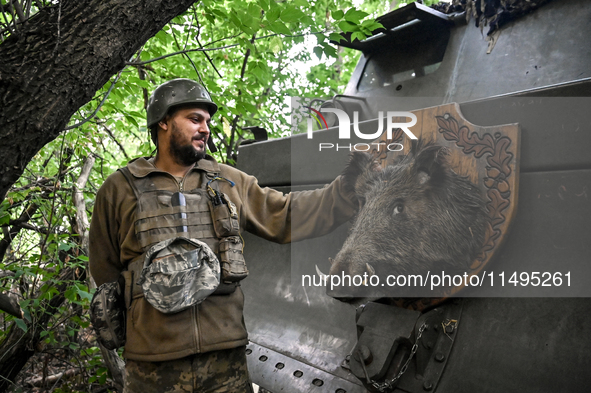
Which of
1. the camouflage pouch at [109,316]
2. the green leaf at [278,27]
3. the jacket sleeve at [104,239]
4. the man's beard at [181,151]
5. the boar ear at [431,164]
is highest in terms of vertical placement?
the green leaf at [278,27]

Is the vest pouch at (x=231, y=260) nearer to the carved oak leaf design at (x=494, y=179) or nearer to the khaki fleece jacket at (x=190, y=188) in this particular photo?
the khaki fleece jacket at (x=190, y=188)

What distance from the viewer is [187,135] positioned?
2492 mm

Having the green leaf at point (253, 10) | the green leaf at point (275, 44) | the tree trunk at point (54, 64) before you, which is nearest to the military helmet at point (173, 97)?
the tree trunk at point (54, 64)

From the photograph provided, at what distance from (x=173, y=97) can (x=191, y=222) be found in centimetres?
65

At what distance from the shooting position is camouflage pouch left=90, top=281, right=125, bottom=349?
2.31 meters

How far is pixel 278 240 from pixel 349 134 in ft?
2.32

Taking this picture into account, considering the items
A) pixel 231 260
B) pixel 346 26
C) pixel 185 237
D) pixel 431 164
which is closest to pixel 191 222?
pixel 185 237

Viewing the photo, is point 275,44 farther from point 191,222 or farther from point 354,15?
point 191,222

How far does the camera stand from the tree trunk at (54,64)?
1.95 metres

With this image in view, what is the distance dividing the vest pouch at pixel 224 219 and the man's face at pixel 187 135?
0.91 feet

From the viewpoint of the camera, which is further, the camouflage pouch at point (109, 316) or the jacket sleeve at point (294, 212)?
the jacket sleeve at point (294, 212)

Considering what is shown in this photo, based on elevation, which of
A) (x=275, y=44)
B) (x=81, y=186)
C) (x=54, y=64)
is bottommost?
(x=54, y=64)

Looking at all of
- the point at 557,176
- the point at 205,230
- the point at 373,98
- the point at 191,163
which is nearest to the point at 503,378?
the point at 557,176

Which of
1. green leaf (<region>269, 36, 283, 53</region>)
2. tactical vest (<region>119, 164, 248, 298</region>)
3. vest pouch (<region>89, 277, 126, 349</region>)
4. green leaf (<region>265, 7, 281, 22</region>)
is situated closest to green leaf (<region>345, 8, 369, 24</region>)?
green leaf (<region>265, 7, 281, 22</region>)
